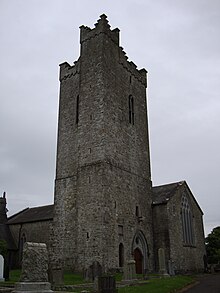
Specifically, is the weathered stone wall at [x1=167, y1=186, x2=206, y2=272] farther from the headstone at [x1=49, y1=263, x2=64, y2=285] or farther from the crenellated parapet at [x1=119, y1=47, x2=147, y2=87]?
the headstone at [x1=49, y1=263, x2=64, y2=285]

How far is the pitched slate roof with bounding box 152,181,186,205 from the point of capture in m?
29.9

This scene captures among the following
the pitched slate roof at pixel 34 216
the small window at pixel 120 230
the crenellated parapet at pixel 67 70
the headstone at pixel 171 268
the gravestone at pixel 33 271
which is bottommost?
the headstone at pixel 171 268

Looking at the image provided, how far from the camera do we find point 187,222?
32625 mm

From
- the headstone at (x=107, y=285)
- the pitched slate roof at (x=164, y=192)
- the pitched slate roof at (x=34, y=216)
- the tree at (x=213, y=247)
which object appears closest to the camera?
the headstone at (x=107, y=285)

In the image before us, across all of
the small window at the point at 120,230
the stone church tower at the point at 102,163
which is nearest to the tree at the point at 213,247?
the stone church tower at the point at 102,163

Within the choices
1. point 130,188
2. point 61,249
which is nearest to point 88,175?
point 130,188

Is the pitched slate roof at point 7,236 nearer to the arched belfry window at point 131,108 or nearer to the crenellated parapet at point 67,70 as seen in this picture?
the crenellated parapet at point 67,70

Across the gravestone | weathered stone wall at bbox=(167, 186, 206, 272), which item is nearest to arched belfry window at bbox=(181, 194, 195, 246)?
weathered stone wall at bbox=(167, 186, 206, 272)

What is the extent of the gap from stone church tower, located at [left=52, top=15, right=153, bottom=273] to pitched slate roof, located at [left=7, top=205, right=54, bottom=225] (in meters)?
8.06

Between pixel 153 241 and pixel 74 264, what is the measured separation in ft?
27.0

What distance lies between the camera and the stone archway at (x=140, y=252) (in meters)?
26.5

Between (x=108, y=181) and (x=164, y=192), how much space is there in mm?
9440

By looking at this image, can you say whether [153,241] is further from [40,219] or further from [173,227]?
[40,219]

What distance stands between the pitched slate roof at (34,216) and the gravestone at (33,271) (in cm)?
2448
